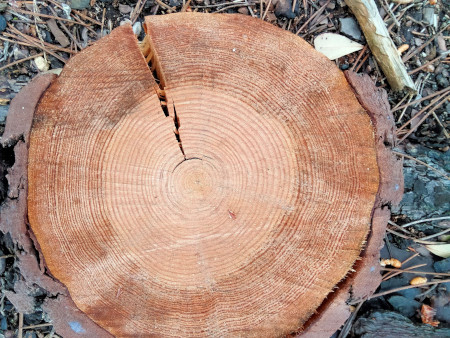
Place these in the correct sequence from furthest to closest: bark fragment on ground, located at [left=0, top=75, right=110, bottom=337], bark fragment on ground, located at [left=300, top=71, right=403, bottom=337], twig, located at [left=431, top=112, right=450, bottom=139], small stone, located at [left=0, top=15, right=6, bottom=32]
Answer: twig, located at [left=431, top=112, right=450, bottom=139], small stone, located at [left=0, top=15, right=6, bottom=32], bark fragment on ground, located at [left=300, top=71, right=403, bottom=337], bark fragment on ground, located at [left=0, top=75, right=110, bottom=337]

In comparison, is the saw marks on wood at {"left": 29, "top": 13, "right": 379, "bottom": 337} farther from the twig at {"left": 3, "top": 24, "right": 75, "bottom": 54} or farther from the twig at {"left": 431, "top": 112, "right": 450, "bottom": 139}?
the twig at {"left": 431, "top": 112, "right": 450, "bottom": 139}

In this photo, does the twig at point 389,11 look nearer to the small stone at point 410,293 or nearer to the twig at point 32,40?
the small stone at point 410,293

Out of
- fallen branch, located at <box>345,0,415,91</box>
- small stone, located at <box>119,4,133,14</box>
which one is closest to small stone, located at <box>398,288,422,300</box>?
fallen branch, located at <box>345,0,415,91</box>

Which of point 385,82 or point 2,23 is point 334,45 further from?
point 2,23

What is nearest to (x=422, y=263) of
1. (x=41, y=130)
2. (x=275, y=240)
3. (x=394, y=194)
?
(x=394, y=194)

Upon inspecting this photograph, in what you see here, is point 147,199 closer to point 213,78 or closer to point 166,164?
point 166,164

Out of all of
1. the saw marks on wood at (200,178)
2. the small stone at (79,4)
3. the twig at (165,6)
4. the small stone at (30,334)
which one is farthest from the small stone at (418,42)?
the small stone at (30,334)

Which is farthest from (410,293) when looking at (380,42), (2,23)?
(2,23)
